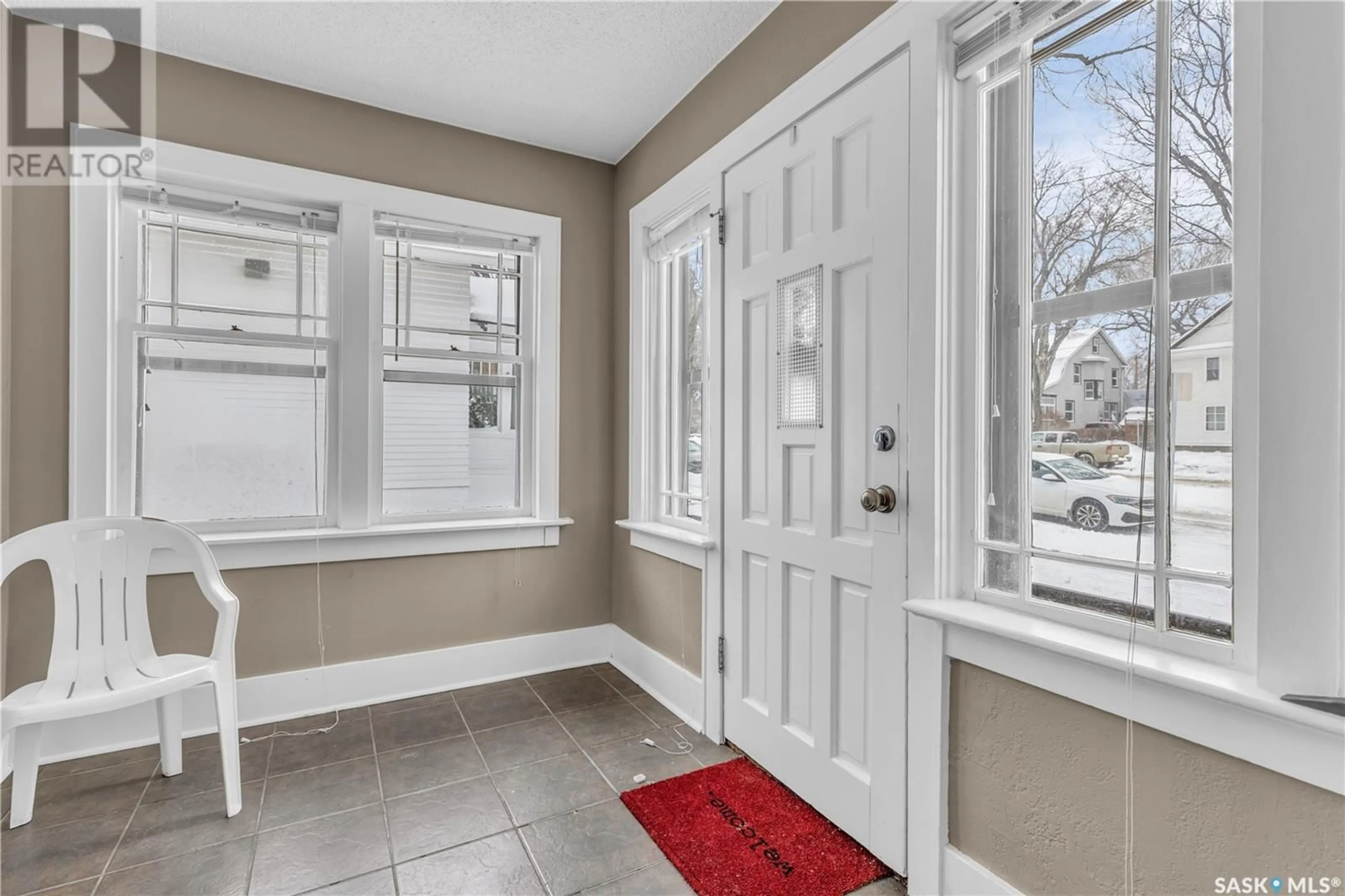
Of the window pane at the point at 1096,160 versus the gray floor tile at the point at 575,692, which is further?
the gray floor tile at the point at 575,692

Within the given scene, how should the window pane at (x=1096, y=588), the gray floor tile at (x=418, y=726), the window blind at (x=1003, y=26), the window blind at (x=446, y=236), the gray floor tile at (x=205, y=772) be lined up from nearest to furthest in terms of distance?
the window pane at (x=1096, y=588)
the window blind at (x=1003, y=26)
the gray floor tile at (x=205, y=772)
the gray floor tile at (x=418, y=726)
the window blind at (x=446, y=236)

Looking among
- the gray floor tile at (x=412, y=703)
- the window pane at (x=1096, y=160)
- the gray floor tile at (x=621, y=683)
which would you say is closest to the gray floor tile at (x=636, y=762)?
the gray floor tile at (x=621, y=683)

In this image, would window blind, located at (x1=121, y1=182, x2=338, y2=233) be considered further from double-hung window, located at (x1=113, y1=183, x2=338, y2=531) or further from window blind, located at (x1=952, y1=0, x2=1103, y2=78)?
window blind, located at (x1=952, y1=0, x2=1103, y2=78)

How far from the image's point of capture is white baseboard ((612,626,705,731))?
8.18 ft

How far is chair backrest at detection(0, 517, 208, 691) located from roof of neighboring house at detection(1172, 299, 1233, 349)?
2773 millimetres

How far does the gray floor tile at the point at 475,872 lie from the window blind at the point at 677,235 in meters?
2.22

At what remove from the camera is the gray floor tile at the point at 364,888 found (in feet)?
5.11

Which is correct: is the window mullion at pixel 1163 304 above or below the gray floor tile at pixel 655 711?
above

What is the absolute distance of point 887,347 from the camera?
166cm

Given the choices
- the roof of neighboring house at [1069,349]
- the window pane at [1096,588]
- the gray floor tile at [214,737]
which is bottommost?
the gray floor tile at [214,737]

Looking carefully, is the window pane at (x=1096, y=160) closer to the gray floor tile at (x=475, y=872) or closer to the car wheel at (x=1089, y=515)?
the car wheel at (x=1089, y=515)

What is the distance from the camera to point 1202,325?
43.9 inches

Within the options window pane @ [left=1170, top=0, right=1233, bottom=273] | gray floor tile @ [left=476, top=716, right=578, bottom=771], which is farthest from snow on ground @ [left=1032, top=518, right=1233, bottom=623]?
gray floor tile @ [left=476, top=716, right=578, bottom=771]

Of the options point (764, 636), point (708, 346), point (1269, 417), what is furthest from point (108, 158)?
point (1269, 417)
